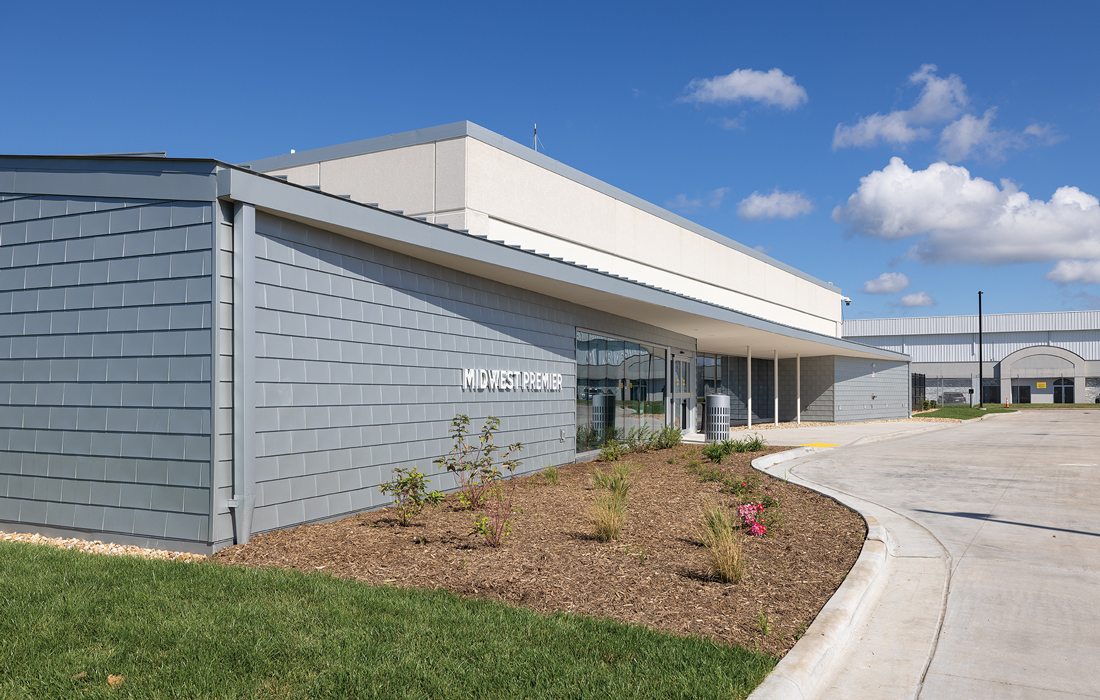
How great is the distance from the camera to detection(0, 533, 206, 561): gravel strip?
7664 millimetres

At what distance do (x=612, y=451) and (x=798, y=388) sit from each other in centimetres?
2097

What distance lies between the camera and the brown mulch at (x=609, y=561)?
19.2 feet

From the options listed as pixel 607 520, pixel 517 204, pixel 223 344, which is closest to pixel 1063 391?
pixel 517 204

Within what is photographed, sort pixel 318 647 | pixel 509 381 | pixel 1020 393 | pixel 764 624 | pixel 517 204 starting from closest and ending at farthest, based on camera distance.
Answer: pixel 318 647, pixel 764 624, pixel 509 381, pixel 517 204, pixel 1020 393

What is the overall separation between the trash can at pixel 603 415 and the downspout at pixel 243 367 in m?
10.2

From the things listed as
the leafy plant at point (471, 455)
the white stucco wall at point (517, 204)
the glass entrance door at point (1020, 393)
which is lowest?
the glass entrance door at point (1020, 393)

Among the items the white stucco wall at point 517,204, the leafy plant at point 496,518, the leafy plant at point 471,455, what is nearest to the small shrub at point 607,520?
the leafy plant at point 496,518

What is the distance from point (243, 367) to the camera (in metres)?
7.91

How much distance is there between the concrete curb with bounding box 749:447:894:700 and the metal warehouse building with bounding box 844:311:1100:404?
63191 mm

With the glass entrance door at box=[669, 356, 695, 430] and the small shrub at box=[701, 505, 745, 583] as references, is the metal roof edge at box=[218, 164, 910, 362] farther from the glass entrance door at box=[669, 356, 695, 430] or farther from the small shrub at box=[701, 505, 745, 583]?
the glass entrance door at box=[669, 356, 695, 430]

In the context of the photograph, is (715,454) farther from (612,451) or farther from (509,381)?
(509,381)

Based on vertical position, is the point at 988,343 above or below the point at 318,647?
above

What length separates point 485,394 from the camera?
1289cm

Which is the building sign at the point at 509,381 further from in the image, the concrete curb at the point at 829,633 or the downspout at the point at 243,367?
the concrete curb at the point at 829,633
